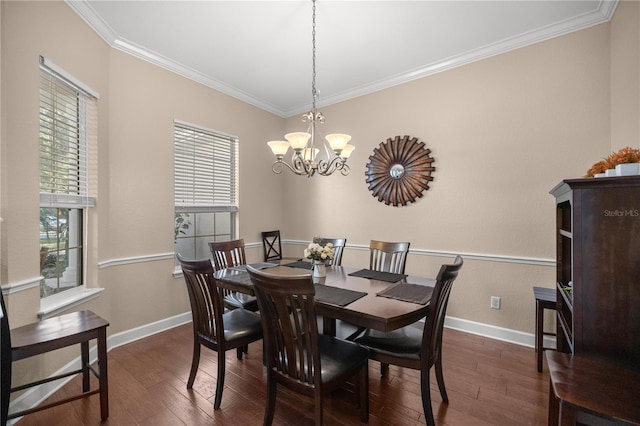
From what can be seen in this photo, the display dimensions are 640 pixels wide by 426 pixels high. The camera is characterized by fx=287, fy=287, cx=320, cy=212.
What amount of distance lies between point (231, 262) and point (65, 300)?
1.34 meters

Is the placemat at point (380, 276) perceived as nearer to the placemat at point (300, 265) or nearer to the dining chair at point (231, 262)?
the placemat at point (300, 265)

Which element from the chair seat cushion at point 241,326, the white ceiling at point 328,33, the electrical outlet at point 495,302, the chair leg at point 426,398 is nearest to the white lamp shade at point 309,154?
the white ceiling at point 328,33

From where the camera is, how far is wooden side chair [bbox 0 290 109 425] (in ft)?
5.12

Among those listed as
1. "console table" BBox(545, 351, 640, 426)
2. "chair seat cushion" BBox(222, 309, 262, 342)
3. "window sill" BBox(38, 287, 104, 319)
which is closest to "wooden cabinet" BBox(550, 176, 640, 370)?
"console table" BBox(545, 351, 640, 426)

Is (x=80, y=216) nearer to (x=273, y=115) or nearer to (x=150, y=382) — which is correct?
(x=150, y=382)

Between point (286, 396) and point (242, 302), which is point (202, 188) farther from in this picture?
point (286, 396)

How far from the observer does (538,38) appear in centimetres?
277

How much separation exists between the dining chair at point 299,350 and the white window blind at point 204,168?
2380 mm

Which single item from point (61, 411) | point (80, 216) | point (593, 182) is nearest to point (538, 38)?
point (593, 182)

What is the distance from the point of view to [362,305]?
1.78 metres

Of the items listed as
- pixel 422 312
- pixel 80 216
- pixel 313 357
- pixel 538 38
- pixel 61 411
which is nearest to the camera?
pixel 313 357

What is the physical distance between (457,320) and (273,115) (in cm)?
390

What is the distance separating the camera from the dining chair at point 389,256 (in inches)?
112

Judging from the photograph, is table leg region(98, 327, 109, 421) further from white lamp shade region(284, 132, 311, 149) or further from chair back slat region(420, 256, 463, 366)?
chair back slat region(420, 256, 463, 366)
